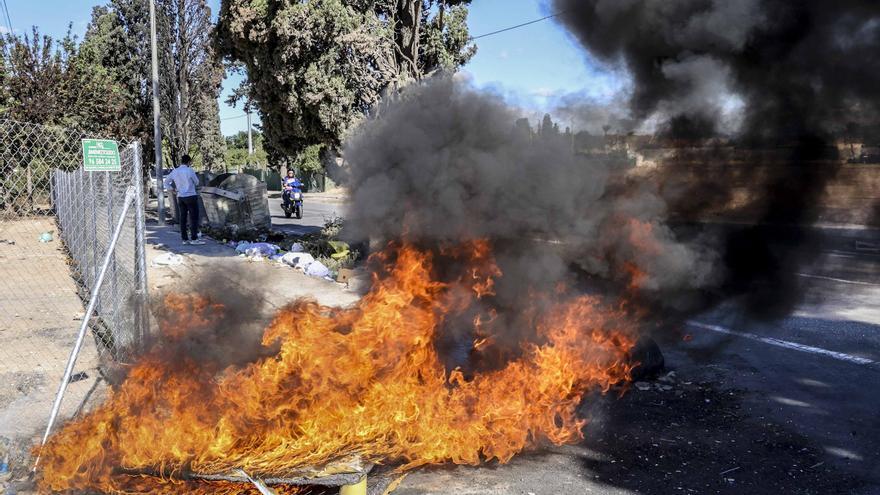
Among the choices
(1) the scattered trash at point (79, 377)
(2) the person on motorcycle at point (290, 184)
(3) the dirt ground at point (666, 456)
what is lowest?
(3) the dirt ground at point (666, 456)

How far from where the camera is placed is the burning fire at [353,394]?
372 cm

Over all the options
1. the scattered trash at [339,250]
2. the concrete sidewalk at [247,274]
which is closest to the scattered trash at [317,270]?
the concrete sidewalk at [247,274]

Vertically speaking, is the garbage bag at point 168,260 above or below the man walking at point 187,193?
below

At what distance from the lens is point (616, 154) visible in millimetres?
5371

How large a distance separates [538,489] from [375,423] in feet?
3.60

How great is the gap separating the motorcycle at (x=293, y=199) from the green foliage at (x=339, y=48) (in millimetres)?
7326

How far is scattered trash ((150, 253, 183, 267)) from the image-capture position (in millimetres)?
11562

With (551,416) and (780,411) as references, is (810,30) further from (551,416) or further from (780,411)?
(551,416)

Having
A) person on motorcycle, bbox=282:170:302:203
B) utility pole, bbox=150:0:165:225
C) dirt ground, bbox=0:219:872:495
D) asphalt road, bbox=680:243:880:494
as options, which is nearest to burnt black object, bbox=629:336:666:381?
dirt ground, bbox=0:219:872:495

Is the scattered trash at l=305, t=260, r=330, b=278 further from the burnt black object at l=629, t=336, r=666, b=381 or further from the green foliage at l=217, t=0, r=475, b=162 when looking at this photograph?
the burnt black object at l=629, t=336, r=666, b=381

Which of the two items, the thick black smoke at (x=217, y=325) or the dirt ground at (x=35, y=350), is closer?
the thick black smoke at (x=217, y=325)

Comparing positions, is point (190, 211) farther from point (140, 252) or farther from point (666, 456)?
point (666, 456)

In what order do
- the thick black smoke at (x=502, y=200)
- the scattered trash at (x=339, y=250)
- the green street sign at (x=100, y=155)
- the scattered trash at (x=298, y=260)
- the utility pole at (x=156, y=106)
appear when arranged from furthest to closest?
the utility pole at (x=156, y=106), the scattered trash at (x=339, y=250), the scattered trash at (x=298, y=260), the green street sign at (x=100, y=155), the thick black smoke at (x=502, y=200)

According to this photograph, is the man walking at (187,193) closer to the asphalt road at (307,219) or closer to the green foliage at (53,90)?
the asphalt road at (307,219)
